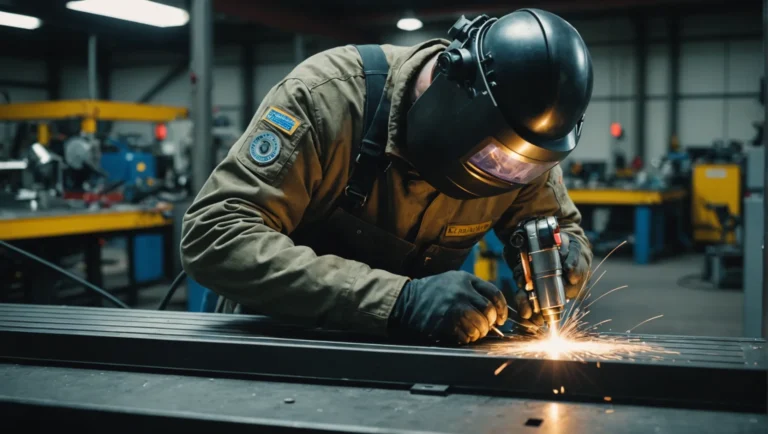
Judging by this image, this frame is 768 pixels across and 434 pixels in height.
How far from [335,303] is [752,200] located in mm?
3447

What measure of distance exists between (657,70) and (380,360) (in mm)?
10603

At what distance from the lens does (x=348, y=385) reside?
1036 millimetres

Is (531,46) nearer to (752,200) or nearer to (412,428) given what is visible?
(412,428)

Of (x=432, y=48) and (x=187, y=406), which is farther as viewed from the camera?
(x=432, y=48)

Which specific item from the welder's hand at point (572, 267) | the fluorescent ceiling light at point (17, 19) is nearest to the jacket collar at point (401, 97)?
the welder's hand at point (572, 267)

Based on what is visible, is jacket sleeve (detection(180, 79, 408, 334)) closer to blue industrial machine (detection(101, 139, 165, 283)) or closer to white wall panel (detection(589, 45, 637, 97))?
blue industrial machine (detection(101, 139, 165, 283))

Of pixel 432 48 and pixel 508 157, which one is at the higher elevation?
pixel 432 48

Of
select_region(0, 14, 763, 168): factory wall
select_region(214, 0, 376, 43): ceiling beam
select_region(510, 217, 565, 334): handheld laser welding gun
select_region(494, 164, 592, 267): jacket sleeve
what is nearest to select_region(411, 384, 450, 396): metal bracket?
select_region(510, 217, 565, 334): handheld laser welding gun

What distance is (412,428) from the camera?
824 mm

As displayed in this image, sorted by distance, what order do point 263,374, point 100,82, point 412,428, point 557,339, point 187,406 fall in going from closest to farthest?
point 412,428
point 187,406
point 263,374
point 557,339
point 100,82

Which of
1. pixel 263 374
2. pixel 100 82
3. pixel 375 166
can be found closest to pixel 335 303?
pixel 263 374

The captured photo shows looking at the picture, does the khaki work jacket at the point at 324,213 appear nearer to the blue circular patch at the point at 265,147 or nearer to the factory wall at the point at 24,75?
the blue circular patch at the point at 265,147

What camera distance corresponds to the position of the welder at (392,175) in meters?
1.11

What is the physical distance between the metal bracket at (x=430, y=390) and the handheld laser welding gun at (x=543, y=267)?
303 mm
